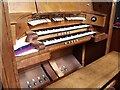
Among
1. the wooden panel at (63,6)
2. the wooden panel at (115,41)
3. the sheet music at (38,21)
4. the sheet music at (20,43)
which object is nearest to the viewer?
the sheet music at (20,43)

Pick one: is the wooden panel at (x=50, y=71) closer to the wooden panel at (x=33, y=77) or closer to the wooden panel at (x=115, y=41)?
the wooden panel at (x=33, y=77)

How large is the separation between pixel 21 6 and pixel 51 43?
0.46m

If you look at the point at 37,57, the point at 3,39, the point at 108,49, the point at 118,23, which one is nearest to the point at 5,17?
the point at 3,39

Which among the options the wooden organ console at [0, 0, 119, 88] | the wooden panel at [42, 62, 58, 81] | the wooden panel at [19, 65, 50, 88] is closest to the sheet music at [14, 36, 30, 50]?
the wooden organ console at [0, 0, 119, 88]

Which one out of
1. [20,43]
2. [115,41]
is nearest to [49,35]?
[20,43]

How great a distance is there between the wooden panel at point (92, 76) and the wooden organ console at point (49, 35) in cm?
25

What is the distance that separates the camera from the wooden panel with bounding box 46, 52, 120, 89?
1.26 meters

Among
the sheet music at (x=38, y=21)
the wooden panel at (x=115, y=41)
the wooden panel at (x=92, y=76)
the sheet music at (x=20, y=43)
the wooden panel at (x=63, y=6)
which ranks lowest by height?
the wooden panel at (x=92, y=76)

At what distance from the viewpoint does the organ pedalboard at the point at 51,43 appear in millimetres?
1214

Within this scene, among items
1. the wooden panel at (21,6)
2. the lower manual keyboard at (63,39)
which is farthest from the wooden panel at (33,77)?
the wooden panel at (21,6)

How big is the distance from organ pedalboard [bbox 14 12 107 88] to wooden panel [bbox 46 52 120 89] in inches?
9.9

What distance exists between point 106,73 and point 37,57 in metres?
0.71

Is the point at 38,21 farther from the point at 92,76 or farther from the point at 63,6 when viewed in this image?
the point at 92,76

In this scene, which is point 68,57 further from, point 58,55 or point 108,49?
point 108,49
